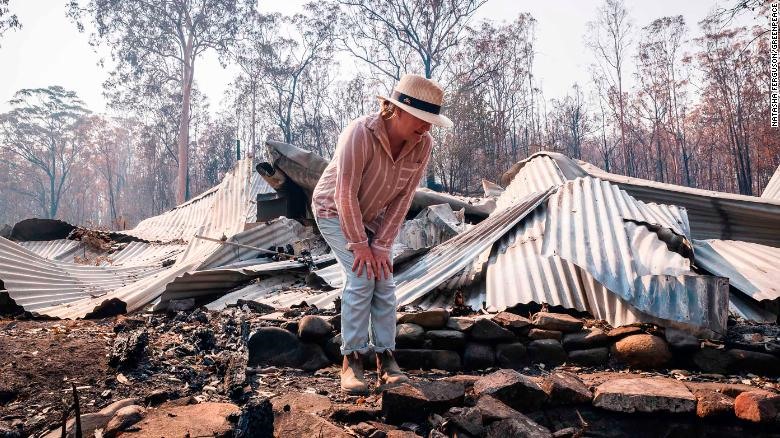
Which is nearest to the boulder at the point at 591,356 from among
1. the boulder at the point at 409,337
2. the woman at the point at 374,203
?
the boulder at the point at 409,337

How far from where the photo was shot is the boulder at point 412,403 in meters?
2.19

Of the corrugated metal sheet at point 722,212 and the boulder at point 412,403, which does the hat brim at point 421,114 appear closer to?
the boulder at point 412,403

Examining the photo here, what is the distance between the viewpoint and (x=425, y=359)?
3.08 meters

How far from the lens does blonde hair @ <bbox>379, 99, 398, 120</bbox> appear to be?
239 centimetres

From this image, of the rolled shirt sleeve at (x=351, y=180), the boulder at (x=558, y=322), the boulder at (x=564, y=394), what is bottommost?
the boulder at (x=564, y=394)

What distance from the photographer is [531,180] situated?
25.1 feet

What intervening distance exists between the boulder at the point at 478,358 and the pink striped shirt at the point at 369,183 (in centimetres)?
99

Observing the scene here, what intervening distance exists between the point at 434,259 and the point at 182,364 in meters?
2.19

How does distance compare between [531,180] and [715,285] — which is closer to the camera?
[715,285]

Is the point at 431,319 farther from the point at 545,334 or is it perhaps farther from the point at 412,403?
the point at 412,403

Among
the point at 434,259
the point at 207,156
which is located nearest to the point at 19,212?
the point at 207,156

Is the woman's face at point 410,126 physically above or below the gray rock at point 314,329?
above

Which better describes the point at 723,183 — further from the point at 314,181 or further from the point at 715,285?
the point at 715,285

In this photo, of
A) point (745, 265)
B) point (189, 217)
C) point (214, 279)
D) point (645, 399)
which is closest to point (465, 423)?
point (645, 399)
